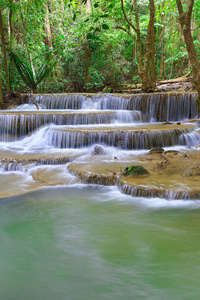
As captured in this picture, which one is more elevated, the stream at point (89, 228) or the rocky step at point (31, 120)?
the rocky step at point (31, 120)

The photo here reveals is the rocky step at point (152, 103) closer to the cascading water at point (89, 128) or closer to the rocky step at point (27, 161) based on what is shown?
the cascading water at point (89, 128)

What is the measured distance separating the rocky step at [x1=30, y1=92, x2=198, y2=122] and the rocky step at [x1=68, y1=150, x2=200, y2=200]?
3.97 metres

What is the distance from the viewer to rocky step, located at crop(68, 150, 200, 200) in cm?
422

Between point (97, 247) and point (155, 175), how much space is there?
89.0 inches

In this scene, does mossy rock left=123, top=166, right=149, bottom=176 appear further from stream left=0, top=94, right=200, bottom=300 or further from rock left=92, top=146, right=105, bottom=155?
rock left=92, top=146, right=105, bottom=155

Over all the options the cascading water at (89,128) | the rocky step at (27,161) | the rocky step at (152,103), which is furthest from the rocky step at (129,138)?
the rocky step at (152,103)

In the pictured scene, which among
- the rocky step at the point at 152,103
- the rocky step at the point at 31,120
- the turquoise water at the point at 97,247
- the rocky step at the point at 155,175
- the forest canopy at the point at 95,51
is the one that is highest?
the forest canopy at the point at 95,51

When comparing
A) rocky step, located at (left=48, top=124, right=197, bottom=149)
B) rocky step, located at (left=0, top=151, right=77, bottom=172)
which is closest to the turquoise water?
rocky step, located at (left=0, top=151, right=77, bottom=172)

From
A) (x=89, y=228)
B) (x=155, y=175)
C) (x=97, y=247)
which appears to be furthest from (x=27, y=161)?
(x=97, y=247)

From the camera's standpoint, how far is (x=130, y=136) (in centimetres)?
719

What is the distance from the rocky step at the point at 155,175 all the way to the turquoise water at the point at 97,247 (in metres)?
0.17

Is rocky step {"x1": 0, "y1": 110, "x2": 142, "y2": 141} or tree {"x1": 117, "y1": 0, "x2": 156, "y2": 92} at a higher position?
tree {"x1": 117, "y1": 0, "x2": 156, "y2": 92}

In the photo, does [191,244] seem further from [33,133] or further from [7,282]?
[33,133]

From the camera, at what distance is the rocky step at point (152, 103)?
9.91 metres
